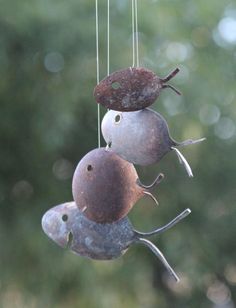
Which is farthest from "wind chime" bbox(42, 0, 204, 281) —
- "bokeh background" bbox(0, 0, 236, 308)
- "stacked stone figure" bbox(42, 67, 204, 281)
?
"bokeh background" bbox(0, 0, 236, 308)

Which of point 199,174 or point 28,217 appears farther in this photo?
point 199,174

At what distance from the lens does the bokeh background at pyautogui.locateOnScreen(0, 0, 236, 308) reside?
2736 mm

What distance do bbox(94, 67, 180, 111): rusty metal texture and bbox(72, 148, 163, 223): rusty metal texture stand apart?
0.09 metres

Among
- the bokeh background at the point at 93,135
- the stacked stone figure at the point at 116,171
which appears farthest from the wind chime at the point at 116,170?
the bokeh background at the point at 93,135

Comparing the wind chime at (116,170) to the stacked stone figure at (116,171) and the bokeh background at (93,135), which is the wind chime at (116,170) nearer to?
the stacked stone figure at (116,171)

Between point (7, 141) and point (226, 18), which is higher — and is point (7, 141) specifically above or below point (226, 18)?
below

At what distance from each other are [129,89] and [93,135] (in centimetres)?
191

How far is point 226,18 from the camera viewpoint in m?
3.22

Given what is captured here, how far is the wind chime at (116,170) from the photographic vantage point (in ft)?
3.22

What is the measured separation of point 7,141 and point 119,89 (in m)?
1.95

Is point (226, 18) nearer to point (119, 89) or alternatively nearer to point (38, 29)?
point (38, 29)

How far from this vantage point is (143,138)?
1000 millimetres

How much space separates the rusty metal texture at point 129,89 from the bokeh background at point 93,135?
1.69m

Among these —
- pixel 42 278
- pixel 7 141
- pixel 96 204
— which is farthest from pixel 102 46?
pixel 96 204
